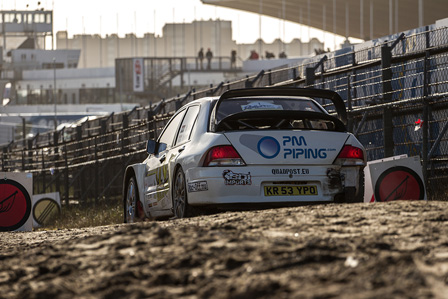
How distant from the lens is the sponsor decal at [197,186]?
10.1 meters

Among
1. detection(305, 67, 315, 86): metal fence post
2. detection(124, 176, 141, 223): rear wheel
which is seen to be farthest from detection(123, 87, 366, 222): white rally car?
detection(305, 67, 315, 86): metal fence post

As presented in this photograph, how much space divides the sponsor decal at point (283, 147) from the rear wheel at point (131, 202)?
340 centimetres

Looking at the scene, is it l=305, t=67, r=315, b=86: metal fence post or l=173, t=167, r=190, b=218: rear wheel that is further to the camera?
l=305, t=67, r=315, b=86: metal fence post

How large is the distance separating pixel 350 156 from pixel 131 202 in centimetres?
431

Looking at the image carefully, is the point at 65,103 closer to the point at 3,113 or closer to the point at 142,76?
the point at 3,113

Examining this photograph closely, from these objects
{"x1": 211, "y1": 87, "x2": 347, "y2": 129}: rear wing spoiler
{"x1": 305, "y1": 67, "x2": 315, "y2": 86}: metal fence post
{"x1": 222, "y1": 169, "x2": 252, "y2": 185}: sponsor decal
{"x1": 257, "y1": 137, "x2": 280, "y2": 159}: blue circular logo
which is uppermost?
{"x1": 305, "y1": 67, "x2": 315, "y2": 86}: metal fence post

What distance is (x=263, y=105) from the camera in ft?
35.0

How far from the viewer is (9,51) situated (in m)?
135

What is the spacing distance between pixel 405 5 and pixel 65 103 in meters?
56.4

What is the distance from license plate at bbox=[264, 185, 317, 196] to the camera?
32.9 ft

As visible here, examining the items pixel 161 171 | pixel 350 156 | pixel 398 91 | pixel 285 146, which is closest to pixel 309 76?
pixel 398 91

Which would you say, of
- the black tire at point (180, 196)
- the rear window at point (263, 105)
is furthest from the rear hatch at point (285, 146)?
the black tire at point (180, 196)

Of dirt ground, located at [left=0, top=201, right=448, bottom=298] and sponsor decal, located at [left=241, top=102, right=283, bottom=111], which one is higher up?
sponsor decal, located at [left=241, top=102, right=283, bottom=111]

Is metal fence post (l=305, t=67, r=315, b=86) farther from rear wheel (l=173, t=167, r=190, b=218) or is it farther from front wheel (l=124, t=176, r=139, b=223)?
rear wheel (l=173, t=167, r=190, b=218)
